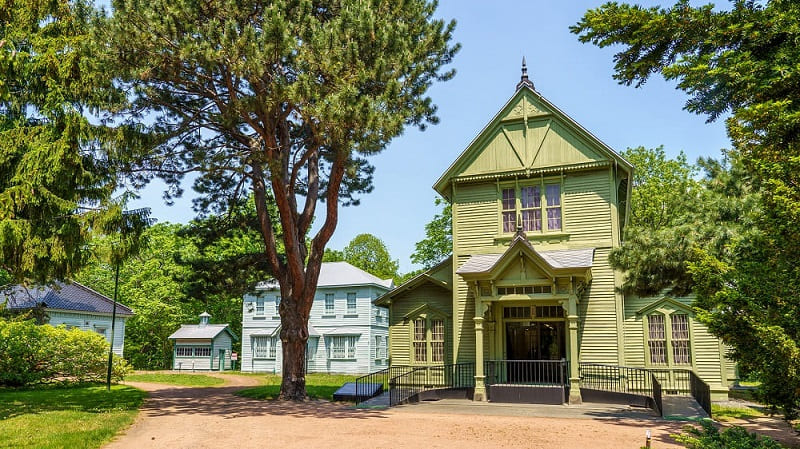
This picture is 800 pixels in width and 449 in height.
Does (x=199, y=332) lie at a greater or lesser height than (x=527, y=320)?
lesser

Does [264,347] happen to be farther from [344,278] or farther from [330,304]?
[344,278]

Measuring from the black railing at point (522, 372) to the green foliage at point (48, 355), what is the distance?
16.2 m

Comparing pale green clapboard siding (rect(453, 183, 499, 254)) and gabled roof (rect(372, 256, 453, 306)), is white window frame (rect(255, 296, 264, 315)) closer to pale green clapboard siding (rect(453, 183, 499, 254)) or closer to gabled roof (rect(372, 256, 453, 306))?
gabled roof (rect(372, 256, 453, 306))

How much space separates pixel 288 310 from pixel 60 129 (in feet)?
27.3

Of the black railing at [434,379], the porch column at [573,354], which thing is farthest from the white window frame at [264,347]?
the porch column at [573,354]

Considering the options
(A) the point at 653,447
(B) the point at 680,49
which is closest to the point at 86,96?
(B) the point at 680,49

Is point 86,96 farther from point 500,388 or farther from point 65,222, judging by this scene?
point 500,388

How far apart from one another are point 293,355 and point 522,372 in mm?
7237

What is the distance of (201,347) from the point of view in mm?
43469

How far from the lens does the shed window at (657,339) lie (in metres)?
18.0

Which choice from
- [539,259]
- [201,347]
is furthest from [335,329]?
[539,259]

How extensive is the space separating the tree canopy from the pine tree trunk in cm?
26

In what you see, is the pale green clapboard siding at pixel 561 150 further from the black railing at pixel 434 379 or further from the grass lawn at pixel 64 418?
the grass lawn at pixel 64 418

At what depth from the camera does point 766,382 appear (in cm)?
835
